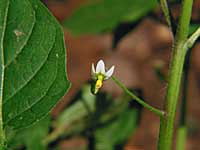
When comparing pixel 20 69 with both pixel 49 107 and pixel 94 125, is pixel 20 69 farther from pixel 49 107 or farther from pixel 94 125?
pixel 94 125

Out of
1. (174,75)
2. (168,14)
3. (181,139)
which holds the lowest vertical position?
(181,139)

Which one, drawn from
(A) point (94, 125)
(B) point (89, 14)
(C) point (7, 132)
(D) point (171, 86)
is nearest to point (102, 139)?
(A) point (94, 125)

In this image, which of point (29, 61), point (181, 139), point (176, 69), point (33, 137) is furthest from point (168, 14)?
point (33, 137)

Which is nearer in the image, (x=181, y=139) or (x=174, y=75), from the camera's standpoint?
(x=174, y=75)

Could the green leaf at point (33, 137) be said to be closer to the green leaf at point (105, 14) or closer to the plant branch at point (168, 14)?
the green leaf at point (105, 14)

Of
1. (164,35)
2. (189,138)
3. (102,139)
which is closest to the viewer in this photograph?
(102,139)

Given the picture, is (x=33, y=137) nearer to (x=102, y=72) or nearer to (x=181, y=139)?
(x=181, y=139)

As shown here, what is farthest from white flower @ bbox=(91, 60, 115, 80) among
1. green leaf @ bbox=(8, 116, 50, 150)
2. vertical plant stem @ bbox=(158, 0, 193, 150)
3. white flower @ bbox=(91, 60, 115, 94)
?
green leaf @ bbox=(8, 116, 50, 150)
